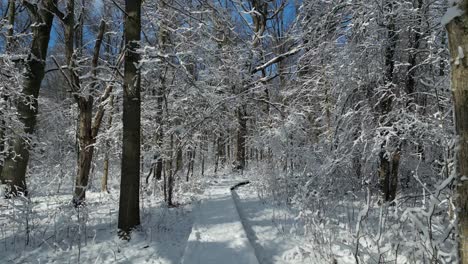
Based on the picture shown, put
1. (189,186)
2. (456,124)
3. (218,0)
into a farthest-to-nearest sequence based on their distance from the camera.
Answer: (189,186)
(218,0)
(456,124)

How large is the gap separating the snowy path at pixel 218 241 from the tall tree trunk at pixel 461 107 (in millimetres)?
2498

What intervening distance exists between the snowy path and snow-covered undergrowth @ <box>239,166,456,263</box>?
13.2 inches

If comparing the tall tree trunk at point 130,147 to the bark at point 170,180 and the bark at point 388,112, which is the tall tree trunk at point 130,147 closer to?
the bark at point 170,180

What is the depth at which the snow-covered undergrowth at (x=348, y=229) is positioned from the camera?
2.96 metres

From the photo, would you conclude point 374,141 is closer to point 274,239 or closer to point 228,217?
point 274,239

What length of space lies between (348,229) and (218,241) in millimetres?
1975

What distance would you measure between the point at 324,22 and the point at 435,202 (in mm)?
4689

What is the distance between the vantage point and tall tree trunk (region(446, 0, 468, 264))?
2215 millimetres

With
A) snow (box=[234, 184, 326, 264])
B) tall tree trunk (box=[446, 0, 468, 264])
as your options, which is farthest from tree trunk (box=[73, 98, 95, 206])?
tall tree trunk (box=[446, 0, 468, 264])

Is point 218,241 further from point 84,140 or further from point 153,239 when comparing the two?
point 84,140

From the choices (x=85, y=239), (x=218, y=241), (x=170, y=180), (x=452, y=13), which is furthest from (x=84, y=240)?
(x=452, y=13)

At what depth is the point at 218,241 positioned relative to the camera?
5.13 meters

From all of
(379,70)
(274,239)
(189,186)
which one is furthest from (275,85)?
(274,239)

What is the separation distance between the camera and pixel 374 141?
6.00 meters
